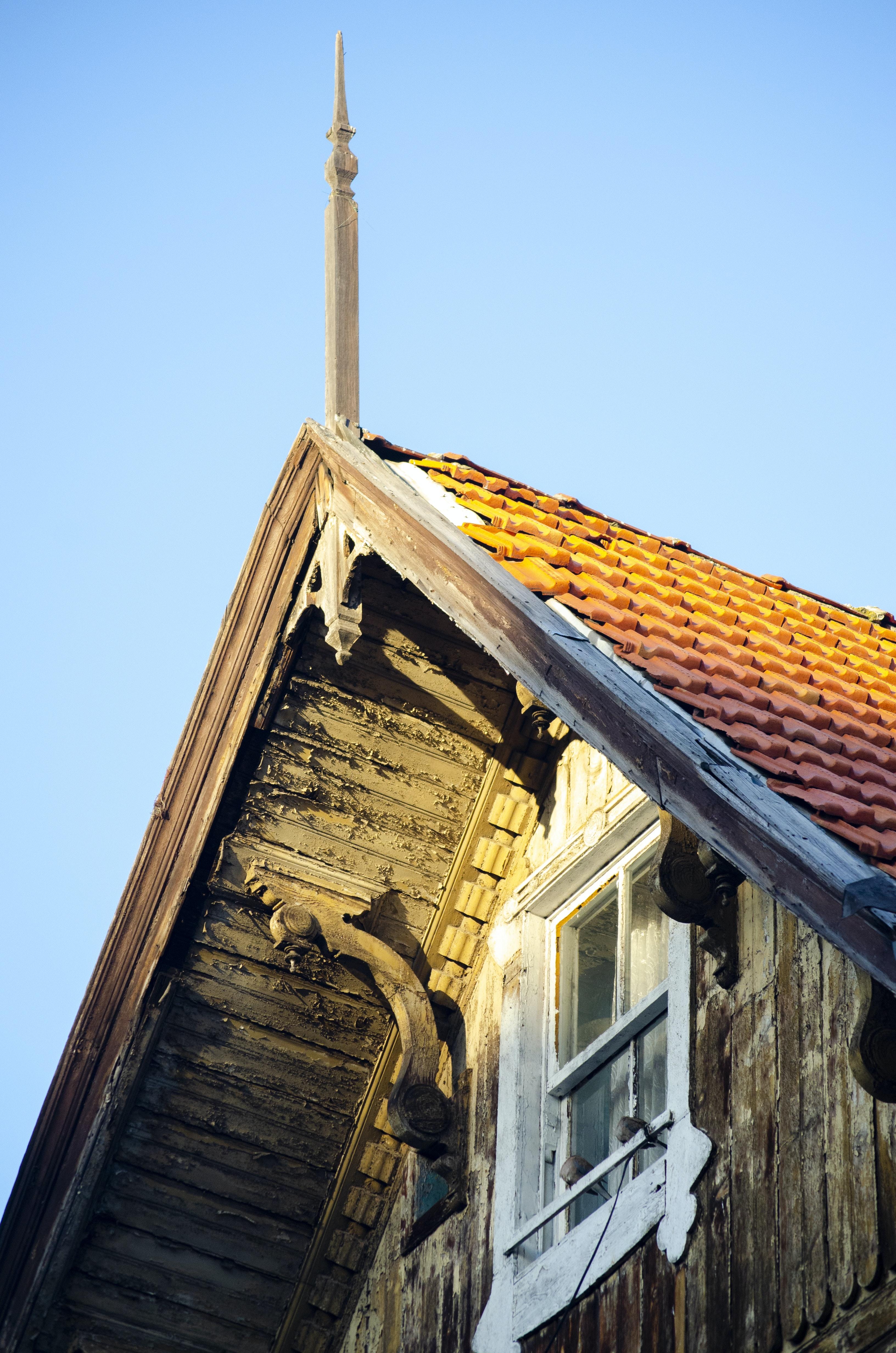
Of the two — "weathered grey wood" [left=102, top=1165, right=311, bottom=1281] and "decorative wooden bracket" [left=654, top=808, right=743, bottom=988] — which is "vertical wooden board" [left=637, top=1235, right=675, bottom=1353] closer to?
"decorative wooden bracket" [left=654, top=808, right=743, bottom=988]

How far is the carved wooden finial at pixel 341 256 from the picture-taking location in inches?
228

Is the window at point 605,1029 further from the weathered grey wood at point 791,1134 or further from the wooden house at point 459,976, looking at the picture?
the weathered grey wood at point 791,1134

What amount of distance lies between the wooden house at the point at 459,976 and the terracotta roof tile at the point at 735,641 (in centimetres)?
2

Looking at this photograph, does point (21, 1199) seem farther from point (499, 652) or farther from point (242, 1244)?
point (499, 652)

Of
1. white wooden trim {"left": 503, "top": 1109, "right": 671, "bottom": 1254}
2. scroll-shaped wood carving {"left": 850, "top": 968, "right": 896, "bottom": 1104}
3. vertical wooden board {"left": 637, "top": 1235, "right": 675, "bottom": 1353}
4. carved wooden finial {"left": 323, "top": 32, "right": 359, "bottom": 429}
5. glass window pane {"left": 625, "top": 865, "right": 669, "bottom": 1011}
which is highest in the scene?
carved wooden finial {"left": 323, "top": 32, "right": 359, "bottom": 429}

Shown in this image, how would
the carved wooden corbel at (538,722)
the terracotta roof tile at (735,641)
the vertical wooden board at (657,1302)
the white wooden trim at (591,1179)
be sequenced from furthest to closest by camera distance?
the carved wooden corbel at (538,722) → the white wooden trim at (591,1179) → the vertical wooden board at (657,1302) → the terracotta roof tile at (735,641)

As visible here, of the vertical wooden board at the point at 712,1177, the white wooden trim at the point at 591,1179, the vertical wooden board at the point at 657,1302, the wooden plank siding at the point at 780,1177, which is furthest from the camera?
the white wooden trim at the point at 591,1179

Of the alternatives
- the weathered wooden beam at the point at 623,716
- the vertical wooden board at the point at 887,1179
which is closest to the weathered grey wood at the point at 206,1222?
the weathered wooden beam at the point at 623,716

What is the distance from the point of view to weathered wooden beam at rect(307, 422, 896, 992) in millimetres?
2820

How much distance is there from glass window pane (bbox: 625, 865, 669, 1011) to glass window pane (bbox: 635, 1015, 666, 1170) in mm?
123

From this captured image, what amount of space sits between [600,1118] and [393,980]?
1150 mm

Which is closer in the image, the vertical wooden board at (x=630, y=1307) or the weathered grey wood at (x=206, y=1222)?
the vertical wooden board at (x=630, y=1307)

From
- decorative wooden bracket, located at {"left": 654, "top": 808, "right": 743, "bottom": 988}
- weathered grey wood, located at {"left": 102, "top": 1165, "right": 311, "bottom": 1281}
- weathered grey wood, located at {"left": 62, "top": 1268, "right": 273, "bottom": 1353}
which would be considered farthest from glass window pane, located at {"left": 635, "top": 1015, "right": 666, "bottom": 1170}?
weathered grey wood, located at {"left": 62, "top": 1268, "right": 273, "bottom": 1353}

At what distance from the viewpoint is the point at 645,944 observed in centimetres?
516
